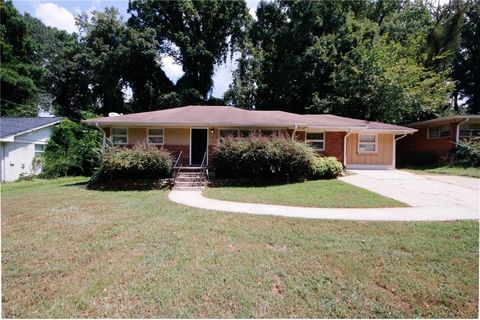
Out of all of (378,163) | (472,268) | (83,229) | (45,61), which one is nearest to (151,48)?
(45,61)

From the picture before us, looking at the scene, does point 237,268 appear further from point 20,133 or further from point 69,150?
point 69,150

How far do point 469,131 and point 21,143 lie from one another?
28.8 meters

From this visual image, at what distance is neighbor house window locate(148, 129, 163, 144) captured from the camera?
14992 millimetres

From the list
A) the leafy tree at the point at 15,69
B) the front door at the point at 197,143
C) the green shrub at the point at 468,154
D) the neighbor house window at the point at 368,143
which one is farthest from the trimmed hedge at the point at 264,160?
the leafy tree at the point at 15,69

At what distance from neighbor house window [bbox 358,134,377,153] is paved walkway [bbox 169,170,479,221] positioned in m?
6.14

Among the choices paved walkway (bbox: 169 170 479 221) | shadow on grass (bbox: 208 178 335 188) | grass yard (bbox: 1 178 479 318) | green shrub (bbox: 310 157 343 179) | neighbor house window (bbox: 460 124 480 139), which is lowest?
grass yard (bbox: 1 178 479 318)

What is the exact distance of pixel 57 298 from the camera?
368 cm

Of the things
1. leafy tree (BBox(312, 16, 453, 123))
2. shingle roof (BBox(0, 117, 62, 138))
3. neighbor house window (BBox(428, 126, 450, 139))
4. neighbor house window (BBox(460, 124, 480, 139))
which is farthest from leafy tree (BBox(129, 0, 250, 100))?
neighbor house window (BBox(460, 124, 480, 139))

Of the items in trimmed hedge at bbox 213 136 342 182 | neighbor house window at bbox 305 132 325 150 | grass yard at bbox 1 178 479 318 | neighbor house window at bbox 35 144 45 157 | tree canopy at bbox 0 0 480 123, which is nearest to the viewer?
grass yard at bbox 1 178 479 318

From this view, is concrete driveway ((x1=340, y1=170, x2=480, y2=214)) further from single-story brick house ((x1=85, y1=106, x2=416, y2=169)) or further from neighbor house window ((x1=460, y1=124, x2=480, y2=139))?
neighbor house window ((x1=460, y1=124, x2=480, y2=139))

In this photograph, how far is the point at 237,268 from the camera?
4.30 metres

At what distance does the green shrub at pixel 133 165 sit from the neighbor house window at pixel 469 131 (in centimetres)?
1898

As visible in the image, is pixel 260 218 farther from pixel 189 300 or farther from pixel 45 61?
pixel 45 61

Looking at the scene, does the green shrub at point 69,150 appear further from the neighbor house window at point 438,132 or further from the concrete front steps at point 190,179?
the neighbor house window at point 438,132
